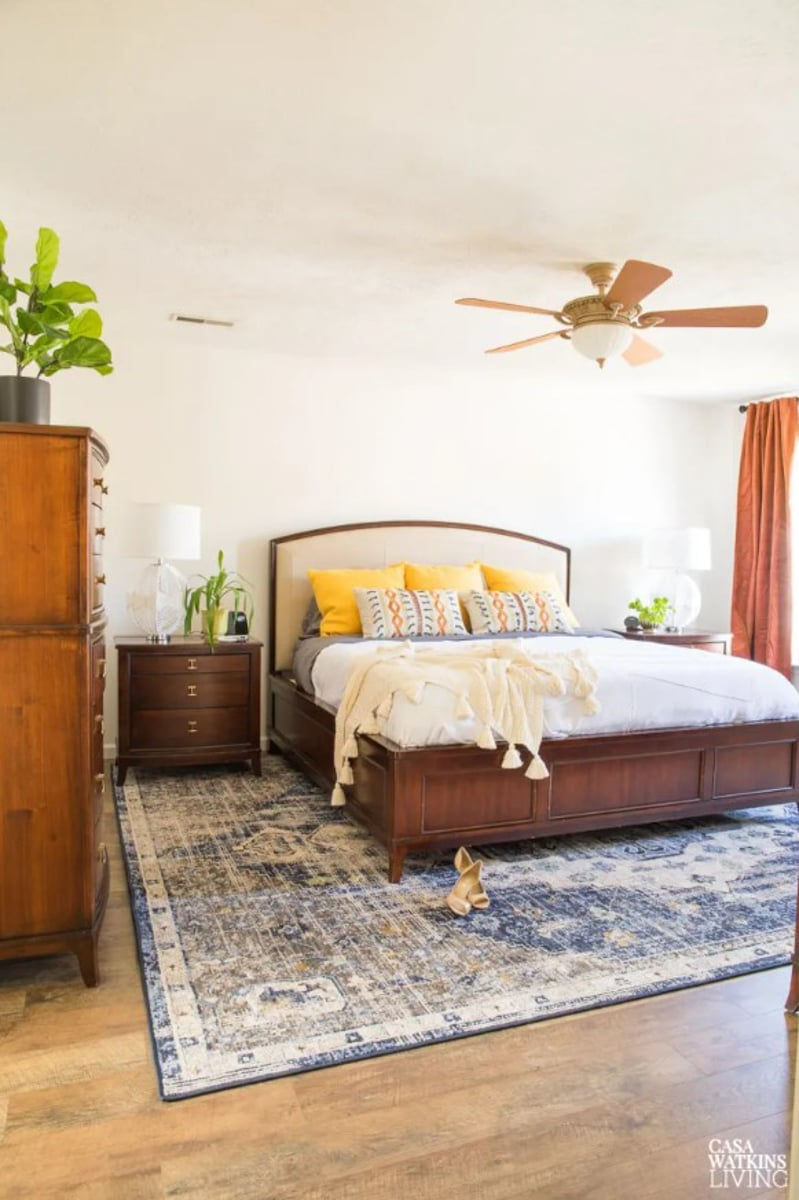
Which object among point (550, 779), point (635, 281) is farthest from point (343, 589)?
point (635, 281)

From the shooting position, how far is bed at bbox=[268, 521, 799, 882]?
2.99 meters

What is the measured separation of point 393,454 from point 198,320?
1.57 meters

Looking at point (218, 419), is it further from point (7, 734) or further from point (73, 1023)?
point (73, 1023)

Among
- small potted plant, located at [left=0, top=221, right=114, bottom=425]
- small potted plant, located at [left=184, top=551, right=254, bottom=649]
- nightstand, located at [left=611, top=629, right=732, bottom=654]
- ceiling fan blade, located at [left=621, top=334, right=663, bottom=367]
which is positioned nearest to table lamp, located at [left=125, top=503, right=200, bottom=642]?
small potted plant, located at [left=184, top=551, right=254, bottom=649]

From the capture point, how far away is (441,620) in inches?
182

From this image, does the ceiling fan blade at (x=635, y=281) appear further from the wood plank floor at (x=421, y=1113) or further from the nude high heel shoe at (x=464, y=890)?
the wood plank floor at (x=421, y=1113)

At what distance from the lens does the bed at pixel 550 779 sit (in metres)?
2.99

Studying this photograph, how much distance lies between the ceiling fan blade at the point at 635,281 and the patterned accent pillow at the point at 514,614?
79.7 inches

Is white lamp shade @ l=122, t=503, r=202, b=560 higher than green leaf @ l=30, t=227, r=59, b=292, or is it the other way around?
green leaf @ l=30, t=227, r=59, b=292

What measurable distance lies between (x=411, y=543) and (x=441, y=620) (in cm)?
86

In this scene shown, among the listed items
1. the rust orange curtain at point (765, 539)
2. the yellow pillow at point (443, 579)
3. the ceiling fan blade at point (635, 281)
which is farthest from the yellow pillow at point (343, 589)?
the rust orange curtain at point (765, 539)

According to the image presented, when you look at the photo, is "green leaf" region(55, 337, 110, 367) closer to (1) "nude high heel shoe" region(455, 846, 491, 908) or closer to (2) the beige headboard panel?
(1) "nude high heel shoe" region(455, 846, 491, 908)

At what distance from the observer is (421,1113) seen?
5.65 ft

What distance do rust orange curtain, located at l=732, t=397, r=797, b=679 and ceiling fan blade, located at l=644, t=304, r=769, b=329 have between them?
111 inches
